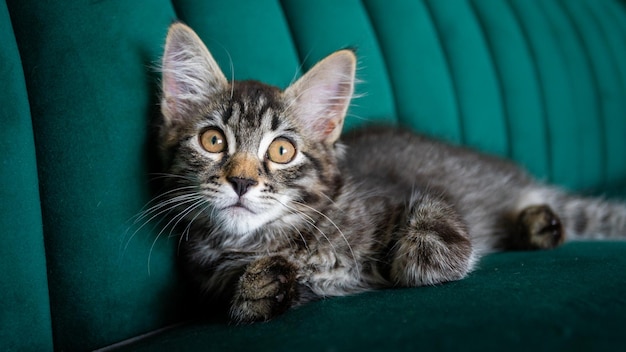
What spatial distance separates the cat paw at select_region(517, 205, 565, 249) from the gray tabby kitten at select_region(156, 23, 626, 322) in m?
0.40

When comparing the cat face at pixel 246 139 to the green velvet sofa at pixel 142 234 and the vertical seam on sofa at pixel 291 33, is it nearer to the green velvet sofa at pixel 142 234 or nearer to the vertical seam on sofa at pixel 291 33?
the green velvet sofa at pixel 142 234

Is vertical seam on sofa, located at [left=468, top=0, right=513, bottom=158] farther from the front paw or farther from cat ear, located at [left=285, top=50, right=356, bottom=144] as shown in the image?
the front paw

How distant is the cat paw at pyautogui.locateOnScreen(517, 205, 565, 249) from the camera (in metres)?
1.65

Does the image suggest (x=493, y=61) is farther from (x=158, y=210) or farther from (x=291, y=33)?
(x=158, y=210)

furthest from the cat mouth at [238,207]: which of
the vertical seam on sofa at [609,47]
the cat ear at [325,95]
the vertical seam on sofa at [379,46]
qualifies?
the vertical seam on sofa at [609,47]

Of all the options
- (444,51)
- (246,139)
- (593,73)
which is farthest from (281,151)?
(593,73)

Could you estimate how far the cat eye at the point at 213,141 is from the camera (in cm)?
130

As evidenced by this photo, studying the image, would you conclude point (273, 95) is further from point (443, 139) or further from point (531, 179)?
point (531, 179)

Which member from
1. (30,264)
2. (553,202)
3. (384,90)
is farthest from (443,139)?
(30,264)

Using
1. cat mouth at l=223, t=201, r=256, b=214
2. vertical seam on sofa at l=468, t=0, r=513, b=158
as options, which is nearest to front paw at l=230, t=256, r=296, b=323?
cat mouth at l=223, t=201, r=256, b=214

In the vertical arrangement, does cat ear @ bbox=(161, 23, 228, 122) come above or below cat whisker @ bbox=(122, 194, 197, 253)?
above

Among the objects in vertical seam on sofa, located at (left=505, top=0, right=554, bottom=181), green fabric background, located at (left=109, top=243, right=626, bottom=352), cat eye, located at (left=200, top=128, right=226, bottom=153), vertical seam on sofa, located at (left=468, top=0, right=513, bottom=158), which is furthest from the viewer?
vertical seam on sofa, located at (left=505, top=0, right=554, bottom=181)

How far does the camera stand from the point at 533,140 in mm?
2656

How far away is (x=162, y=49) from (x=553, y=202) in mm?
1593
